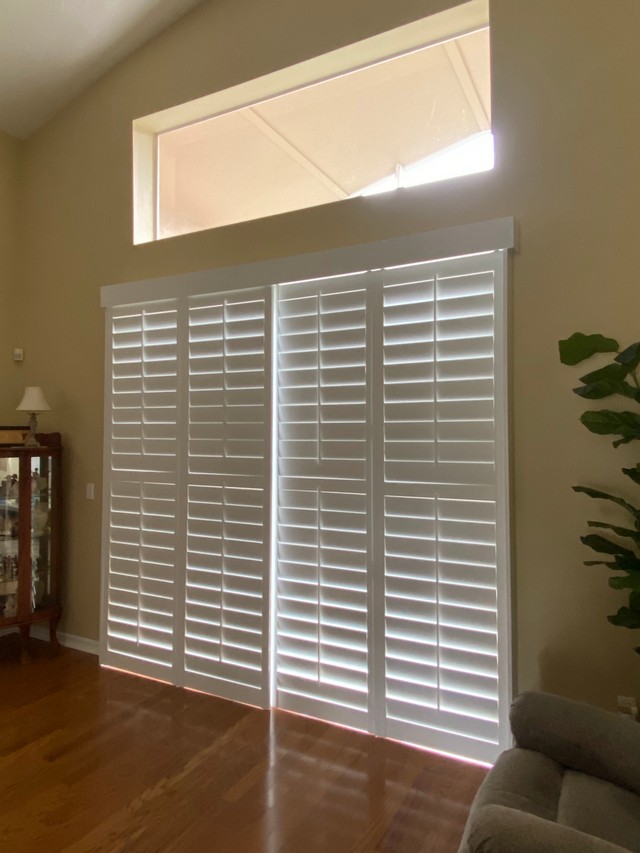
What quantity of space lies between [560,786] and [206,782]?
1353 mm

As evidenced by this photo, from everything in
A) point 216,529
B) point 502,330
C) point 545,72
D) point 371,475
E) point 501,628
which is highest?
point 545,72

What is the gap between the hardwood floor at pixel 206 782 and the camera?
193 centimetres

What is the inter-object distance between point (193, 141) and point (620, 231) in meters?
2.50

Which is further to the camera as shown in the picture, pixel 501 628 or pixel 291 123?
pixel 291 123

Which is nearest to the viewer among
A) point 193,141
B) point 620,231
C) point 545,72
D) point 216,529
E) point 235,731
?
point 620,231

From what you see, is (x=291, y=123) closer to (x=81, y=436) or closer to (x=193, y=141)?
(x=193, y=141)

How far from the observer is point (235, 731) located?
8.60 feet

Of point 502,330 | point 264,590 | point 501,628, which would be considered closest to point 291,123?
point 502,330

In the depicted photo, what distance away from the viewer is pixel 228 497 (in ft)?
9.84

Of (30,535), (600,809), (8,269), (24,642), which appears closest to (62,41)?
(8,269)

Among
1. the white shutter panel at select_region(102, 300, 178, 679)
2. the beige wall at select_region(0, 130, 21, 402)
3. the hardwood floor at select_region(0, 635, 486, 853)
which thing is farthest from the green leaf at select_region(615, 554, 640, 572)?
the beige wall at select_region(0, 130, 21, 402)

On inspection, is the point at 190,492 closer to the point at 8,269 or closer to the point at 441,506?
the point at 441,506

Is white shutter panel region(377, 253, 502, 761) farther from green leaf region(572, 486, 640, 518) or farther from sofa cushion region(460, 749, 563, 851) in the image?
sofa cushion region(460, 749, 563, 851)

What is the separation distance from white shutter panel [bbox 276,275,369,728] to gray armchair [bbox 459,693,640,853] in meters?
0.97
